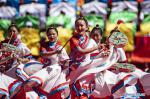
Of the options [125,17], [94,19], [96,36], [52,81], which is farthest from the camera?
[94,19]

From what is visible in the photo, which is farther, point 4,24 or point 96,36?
point 4,24

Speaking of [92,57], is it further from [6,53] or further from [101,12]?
[101,12]

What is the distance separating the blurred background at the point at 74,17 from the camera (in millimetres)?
12462

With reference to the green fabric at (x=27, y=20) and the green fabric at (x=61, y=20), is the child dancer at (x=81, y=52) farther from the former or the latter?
the green fabric at (x=27, y=20)

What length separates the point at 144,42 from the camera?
40.1 feet

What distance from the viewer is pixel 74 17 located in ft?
43.1

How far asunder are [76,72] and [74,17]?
5.03 metres

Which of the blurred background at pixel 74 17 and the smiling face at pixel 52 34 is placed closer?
the smiling face at pixel 52 34

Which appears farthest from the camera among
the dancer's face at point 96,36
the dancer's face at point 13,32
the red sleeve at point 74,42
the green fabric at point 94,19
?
the green fabric at point 94,19

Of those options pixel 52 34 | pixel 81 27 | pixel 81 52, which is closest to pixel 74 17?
pixel 52 34

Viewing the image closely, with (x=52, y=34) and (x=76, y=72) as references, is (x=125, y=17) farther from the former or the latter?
(x=76, y=72)

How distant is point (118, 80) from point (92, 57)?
19.7 inches

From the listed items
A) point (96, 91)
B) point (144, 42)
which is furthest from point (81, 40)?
point (144, 42)

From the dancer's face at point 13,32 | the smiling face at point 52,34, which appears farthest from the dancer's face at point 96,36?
the dancer's face at point 13,32
